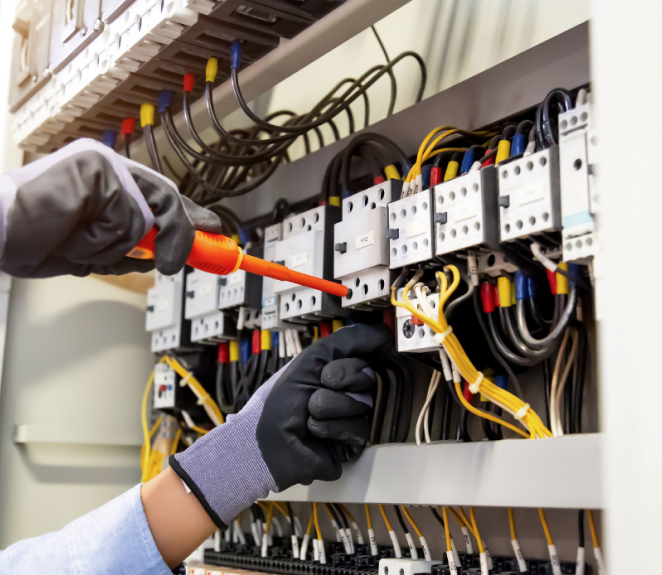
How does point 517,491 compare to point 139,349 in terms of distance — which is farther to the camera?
point 139,349

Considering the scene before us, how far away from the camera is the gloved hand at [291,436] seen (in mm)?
979

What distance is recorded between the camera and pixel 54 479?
5.01 feet

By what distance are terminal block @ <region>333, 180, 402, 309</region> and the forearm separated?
381mm

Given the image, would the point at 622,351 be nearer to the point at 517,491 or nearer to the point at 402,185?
the point at 517,491

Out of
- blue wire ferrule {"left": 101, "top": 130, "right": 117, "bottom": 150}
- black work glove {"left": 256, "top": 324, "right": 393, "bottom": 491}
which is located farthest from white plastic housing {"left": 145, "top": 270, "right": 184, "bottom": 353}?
black work glove {"left": 256, "top": 324, "right": 393, "bottom": 491}

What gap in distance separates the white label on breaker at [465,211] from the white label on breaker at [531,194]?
65 millimetres

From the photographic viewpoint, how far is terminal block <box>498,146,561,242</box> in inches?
32.3

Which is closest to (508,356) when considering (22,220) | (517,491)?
(517,491)

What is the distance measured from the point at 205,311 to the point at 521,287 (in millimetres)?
706

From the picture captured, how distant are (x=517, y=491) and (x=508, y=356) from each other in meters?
0.19

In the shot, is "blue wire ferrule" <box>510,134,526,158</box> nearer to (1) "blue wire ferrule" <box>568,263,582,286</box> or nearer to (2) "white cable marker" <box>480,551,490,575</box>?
(1) "blue wire ferrule" <box>568,263,582,286</box>

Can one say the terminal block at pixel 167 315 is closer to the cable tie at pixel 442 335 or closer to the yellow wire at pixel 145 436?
the yellow wire at pixel 145 436

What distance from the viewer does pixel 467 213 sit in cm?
90

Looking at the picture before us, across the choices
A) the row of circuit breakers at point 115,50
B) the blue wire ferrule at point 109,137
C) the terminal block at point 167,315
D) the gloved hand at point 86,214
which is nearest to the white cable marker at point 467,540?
the gloved hand at point 86,214
